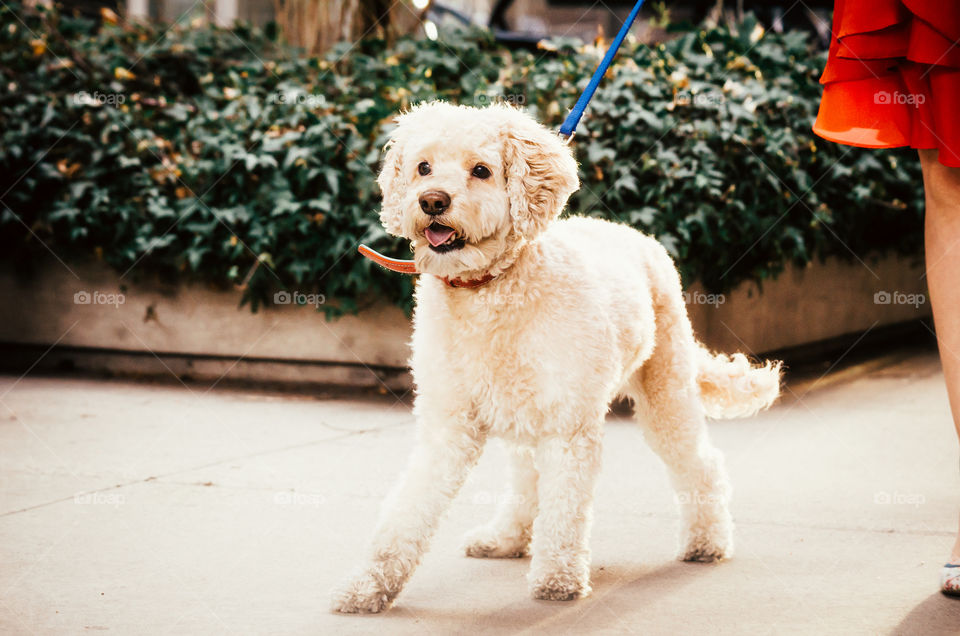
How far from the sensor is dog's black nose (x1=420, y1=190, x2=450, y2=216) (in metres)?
2.85

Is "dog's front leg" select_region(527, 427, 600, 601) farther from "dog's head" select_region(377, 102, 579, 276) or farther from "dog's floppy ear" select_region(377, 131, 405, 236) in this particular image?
"dog's floppy ear" select_region(377, 131, 405, 236)

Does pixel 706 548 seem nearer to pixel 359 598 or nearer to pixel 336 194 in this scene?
pixel 359 598

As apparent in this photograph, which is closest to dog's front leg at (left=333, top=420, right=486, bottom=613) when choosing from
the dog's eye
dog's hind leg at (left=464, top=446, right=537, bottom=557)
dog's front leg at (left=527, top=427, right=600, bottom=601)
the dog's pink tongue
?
dog's front leg at (left=527, top=427, right=600, bottom=601)

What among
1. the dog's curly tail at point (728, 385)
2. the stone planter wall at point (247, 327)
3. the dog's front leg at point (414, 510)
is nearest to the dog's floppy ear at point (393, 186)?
the dog's front leg at point (414, 510)

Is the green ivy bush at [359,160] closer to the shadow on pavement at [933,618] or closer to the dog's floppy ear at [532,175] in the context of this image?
the dog's floppy ear at [532,175]

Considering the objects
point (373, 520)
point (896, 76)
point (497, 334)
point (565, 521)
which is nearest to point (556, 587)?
point (565, 521)

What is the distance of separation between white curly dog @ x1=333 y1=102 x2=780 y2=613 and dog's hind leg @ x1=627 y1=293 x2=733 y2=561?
1.22 feet

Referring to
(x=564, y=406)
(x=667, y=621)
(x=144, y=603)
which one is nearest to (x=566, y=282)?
(x=564, y=406)

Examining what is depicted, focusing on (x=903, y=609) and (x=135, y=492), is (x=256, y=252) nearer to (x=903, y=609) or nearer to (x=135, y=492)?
(x=135, y=492)

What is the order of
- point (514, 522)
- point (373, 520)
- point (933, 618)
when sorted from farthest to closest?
point (373, 520)
point (514, 522)
point (933, 618)

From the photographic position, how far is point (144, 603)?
290 centimetres

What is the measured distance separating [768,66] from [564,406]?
175 inches

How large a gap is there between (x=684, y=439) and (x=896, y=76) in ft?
4.53

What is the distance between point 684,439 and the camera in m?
3.52
